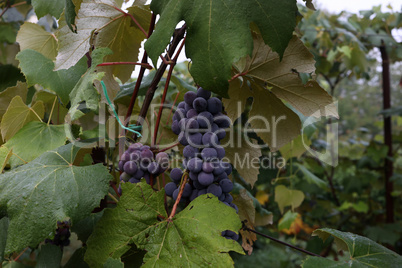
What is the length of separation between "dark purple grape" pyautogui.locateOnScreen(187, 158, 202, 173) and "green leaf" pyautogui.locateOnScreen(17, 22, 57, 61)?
2.45 feet

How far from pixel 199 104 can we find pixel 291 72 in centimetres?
24

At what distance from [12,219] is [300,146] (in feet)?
4.17

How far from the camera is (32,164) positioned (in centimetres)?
64

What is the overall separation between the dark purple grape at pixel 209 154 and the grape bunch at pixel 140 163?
0.10 metres

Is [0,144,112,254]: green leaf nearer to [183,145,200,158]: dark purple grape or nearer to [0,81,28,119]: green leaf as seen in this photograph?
[183,145,200,158]: dark purple grape

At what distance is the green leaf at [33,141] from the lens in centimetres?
78

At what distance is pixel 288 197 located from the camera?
5.55 ft

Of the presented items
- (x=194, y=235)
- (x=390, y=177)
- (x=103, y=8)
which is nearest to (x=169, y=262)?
(x=194, y=235)

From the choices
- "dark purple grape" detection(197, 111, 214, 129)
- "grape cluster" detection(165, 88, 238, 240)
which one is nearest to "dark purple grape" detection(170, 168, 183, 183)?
"grape cluster" detection(165, 88, 238, 240)

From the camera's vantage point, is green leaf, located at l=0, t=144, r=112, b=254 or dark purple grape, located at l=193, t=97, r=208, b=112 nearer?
green leaf, located at l=0, t=144, r=112, b=254

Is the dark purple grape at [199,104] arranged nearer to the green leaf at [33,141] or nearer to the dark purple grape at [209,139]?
the dark purple grape at [209,139]

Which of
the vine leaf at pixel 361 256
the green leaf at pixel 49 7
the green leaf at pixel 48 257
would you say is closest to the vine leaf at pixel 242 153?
the vine leaf at pixel 361 256

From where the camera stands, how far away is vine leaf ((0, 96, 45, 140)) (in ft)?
2.77

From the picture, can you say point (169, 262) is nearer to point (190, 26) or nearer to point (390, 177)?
point (190, 26)
